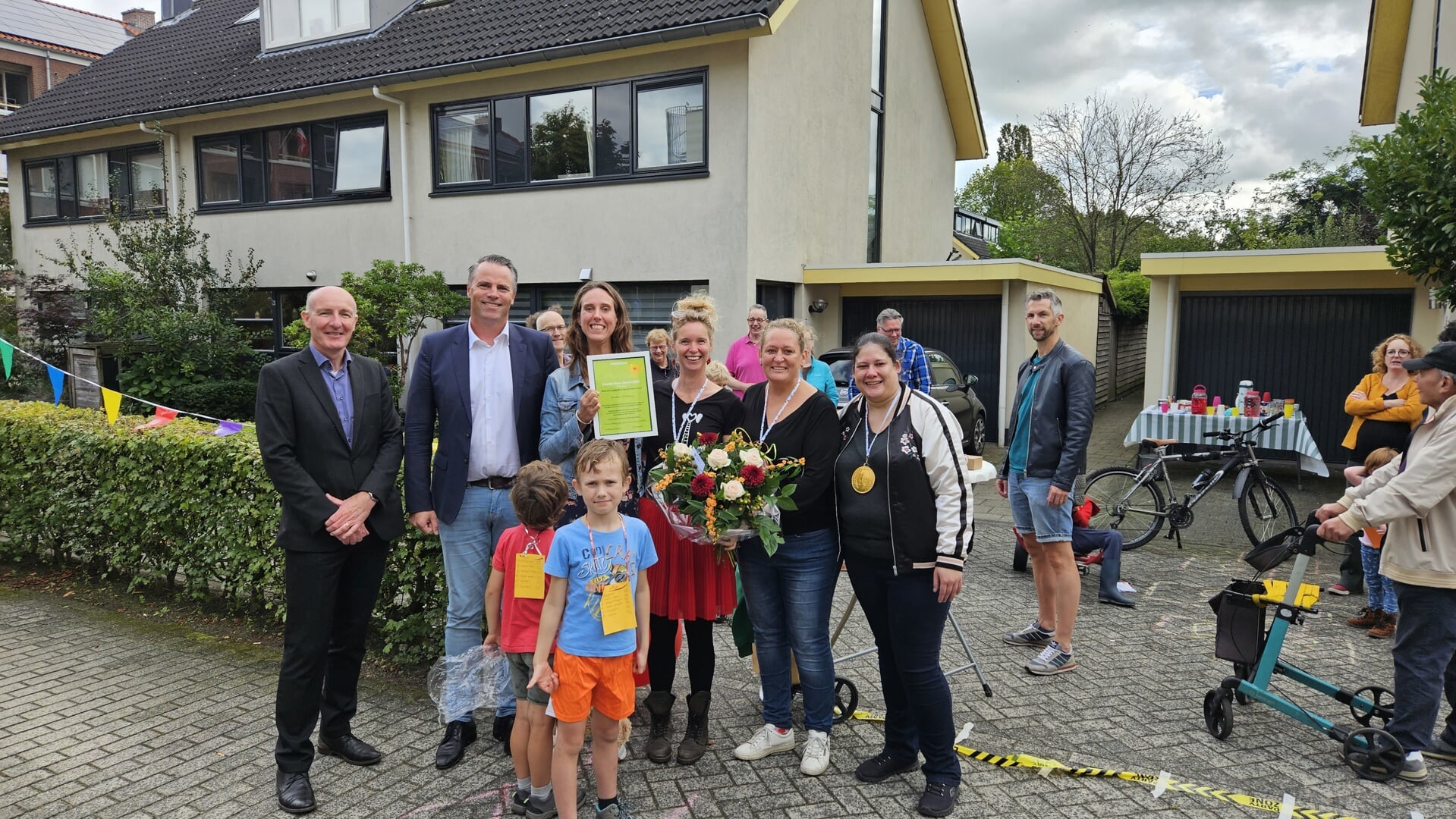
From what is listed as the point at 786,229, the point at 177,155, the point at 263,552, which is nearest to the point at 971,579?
the point at 263,552

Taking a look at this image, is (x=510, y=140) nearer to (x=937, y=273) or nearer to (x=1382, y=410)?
(x=937, y=273)

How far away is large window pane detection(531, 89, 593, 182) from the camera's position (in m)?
13.3

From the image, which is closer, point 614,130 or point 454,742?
point 454,742

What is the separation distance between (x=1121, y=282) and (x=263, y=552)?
2164 centimetres

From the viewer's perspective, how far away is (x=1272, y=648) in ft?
13.8

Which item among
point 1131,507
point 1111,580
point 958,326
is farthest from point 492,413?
point 958,326

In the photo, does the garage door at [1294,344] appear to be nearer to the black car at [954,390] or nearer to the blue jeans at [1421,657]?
the black car at [954,390]

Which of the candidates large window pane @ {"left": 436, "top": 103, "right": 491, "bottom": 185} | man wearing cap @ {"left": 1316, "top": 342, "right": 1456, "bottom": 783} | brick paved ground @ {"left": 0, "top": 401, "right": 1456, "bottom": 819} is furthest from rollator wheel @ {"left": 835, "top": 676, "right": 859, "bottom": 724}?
large window pane @ {"left": 436, "top": 103, "right": 491, "bottom": 185}

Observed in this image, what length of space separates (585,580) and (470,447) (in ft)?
3.30

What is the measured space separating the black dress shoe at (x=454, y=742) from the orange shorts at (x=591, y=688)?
0.92m

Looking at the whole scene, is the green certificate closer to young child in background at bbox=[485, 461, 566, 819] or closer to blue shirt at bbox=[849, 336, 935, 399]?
young child in background at bbox=[485, 461, 566, 819]

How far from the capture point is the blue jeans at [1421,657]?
377 cm

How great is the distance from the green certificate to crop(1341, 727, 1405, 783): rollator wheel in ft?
10.9

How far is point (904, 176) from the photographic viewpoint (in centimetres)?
1819
